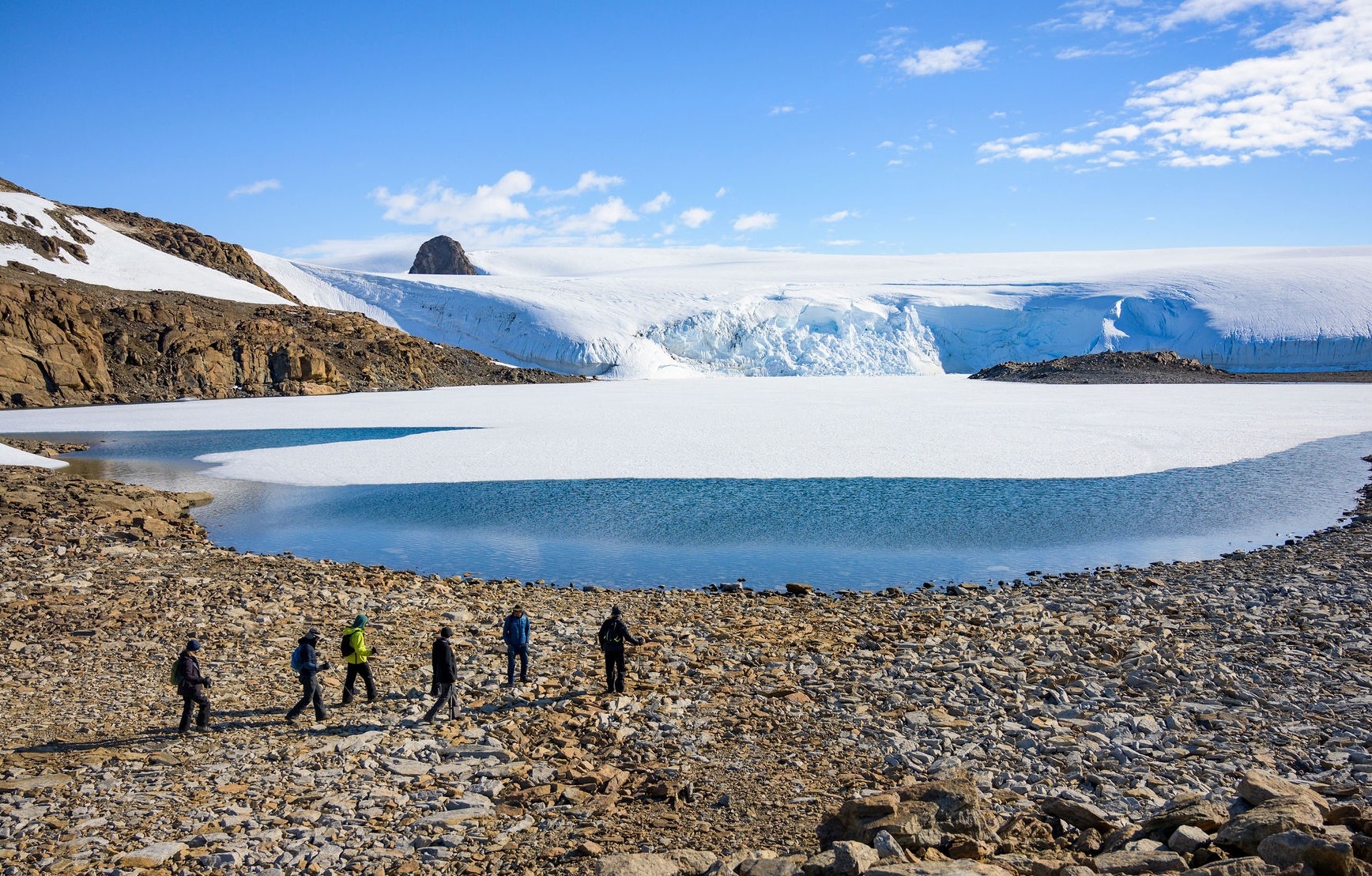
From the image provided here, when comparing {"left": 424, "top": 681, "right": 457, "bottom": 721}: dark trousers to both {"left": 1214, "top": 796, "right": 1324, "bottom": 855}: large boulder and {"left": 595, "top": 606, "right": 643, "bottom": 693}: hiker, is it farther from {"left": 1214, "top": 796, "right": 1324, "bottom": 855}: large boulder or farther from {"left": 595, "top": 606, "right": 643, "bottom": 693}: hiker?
{"left": 1214, "top": 796, "right": 1324, "bottom": 855}: large boulder

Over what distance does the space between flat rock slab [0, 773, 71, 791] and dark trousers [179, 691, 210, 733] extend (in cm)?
82

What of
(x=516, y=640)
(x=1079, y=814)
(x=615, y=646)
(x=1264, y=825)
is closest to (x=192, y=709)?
(x=516, y=640)

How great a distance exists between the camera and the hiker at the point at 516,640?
7055 millimetres

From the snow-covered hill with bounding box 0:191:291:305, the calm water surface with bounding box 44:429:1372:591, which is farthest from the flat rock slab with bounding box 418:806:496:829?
the snow-covered hill with bounding box 0:191:291:305

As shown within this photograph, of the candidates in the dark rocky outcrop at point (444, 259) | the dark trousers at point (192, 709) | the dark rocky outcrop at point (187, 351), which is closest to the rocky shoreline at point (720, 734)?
the dark trousers at point (192, 709)

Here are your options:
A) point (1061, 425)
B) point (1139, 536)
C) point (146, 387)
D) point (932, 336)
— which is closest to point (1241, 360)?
point (932, 336)

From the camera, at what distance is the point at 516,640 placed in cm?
705

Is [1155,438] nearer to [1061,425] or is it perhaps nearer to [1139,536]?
[1061,425]

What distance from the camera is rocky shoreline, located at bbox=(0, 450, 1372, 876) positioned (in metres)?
4.32

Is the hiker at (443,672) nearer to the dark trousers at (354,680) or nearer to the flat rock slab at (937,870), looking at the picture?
the dark trousers at (354,680)

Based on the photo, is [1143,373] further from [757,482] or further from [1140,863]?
[1140,863]

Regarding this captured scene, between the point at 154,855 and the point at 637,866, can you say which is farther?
the point at 154,855

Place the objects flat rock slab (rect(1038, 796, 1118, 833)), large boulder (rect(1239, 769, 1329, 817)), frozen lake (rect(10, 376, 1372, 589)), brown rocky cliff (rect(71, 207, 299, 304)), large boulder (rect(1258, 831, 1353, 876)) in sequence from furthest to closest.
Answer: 1. brown rocky cliff (rect(71, 207, 299, 304))
2. frozen lake (rect(10, 376, 1372, 589))
3. flat rock slab (rect(1038, 796, 1118, 833))
4. large boulder (rect(1239, 769, 1329, 817))
5. large boulder (rect(1258, 831, 1353, 876))

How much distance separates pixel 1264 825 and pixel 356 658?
5635 millimetres
